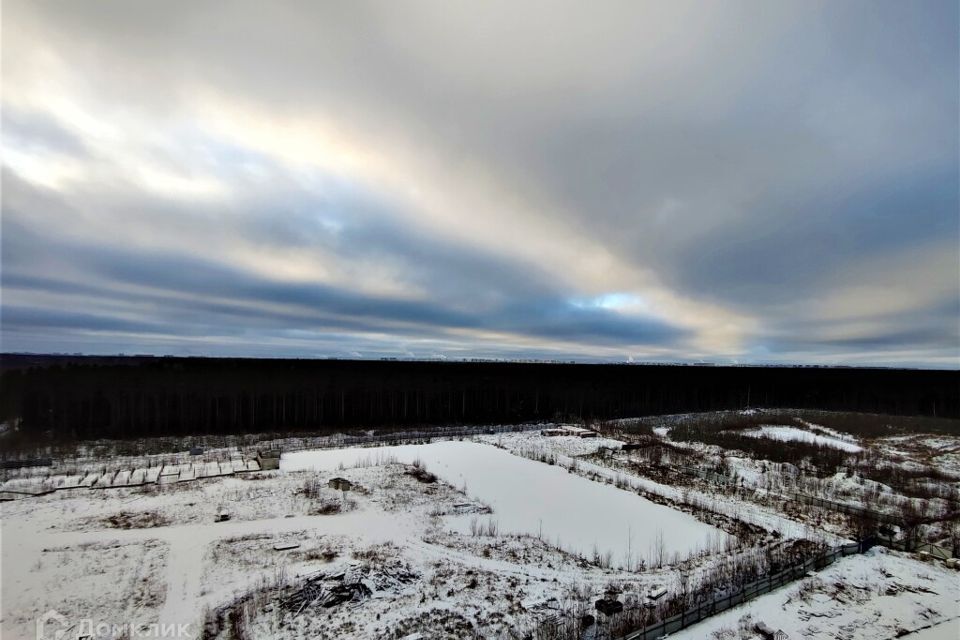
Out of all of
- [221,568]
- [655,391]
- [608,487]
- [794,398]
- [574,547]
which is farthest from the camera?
[794,398]

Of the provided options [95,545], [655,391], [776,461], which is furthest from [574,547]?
[655,391]

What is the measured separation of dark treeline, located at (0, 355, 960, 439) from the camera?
148 feet

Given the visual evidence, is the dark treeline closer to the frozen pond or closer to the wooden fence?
the frozen pond

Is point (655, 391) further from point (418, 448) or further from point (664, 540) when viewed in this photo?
point (664, 540)

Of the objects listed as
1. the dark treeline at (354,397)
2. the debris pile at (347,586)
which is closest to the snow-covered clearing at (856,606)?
the debris pile at (347,586)

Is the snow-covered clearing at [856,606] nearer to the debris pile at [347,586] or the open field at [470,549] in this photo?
the open field at [470,549]

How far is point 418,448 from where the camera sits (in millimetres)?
27953

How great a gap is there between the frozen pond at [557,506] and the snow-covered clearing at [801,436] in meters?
23.8

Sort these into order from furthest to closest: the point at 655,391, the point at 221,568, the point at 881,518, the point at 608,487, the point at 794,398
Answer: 1. the point at 794,398
2. the point at 655,391
3. the point at 608,487
4. the point at 881,518
5. the point at 221,568

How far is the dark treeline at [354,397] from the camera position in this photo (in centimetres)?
4516

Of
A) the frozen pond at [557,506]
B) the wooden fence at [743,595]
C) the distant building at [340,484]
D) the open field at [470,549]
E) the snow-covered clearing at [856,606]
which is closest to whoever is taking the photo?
the wooden fence at [743,595]

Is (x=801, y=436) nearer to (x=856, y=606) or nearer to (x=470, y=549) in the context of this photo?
(x=856, y=606)

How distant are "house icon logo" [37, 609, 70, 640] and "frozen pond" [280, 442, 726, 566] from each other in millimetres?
9599

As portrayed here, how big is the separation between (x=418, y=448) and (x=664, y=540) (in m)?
17.3
